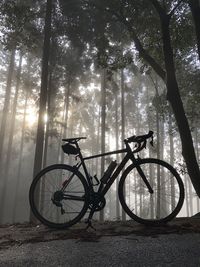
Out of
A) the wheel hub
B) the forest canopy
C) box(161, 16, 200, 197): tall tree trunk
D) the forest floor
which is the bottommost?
the forest floor

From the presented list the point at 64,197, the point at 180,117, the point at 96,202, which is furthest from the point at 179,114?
the point at 64,197

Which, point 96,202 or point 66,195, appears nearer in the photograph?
point 96,202

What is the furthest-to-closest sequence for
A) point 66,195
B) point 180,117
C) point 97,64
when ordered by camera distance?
point 97,64 → point 180,117 → point 66,195

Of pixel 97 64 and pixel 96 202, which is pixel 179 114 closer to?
pixel 96 202

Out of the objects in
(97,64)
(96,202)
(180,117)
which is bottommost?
(96,202)

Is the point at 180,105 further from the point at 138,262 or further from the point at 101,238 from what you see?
the point at 138,262

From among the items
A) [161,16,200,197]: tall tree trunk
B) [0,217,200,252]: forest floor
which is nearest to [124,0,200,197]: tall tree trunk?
[161,16,200,197]: tall tree trunk

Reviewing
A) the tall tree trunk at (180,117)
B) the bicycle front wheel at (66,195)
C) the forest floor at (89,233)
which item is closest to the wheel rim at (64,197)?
the bicycle front wheel at (66,195)

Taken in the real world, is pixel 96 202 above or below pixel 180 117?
below

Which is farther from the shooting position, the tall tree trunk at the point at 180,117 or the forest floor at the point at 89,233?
the tall tree trunk at the point at 180,117

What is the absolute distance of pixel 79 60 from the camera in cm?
2034

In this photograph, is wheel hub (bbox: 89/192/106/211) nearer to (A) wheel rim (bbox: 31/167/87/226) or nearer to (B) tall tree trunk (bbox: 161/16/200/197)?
(A) wheel rim (bbox: 31/167/87/226)

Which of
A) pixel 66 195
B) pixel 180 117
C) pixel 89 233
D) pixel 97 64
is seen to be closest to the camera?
pixel 89 233

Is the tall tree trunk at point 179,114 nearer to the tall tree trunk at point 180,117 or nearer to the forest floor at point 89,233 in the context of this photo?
the tall tree trunk at point 180,117
